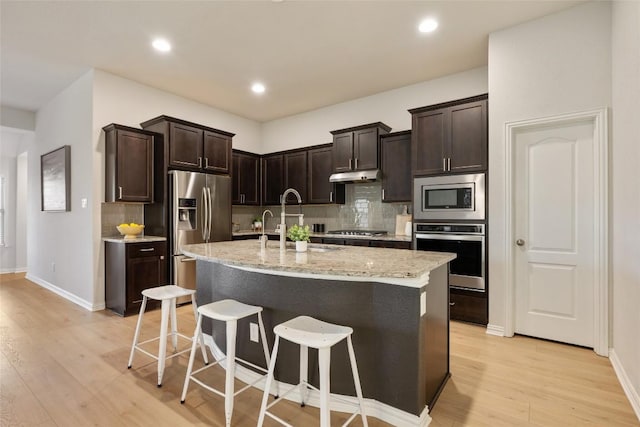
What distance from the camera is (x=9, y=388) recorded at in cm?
230

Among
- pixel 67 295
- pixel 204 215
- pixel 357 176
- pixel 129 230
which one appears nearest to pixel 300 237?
pixel 357 176

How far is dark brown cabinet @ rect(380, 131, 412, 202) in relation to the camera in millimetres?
4344

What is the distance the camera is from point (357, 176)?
4.65 metres

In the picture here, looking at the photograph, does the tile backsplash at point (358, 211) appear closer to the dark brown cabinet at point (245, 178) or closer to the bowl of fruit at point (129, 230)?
the dark brown cabinet at point (245, 178)

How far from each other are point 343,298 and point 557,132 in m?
2.68

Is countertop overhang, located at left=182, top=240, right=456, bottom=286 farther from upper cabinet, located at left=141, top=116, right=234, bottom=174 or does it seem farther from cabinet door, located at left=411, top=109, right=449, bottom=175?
upper cabinet, located at left=141, top=116, right=234, bottom=174

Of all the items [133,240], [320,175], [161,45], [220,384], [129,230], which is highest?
[161,45]

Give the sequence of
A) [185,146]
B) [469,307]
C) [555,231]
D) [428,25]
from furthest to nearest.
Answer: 1. [185,146]
2. [469,307]
3. [428,25]
4. [555,231]

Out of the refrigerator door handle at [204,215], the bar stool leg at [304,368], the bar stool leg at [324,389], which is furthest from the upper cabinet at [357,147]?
the bar stool leg at [324,389]

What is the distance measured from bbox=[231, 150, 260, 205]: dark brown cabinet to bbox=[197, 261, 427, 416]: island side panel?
11.6 feet

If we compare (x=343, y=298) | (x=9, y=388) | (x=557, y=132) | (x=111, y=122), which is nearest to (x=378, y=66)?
(x=557, y=132)

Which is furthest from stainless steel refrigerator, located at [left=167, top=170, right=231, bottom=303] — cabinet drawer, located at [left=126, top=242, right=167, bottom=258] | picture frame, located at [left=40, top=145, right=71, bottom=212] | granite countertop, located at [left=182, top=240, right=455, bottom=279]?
granite countertop, located at [left=182, top=240, right=455, bottom=279]

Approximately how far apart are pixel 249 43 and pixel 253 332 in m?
2.98

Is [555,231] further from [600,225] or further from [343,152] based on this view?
[343,152]
